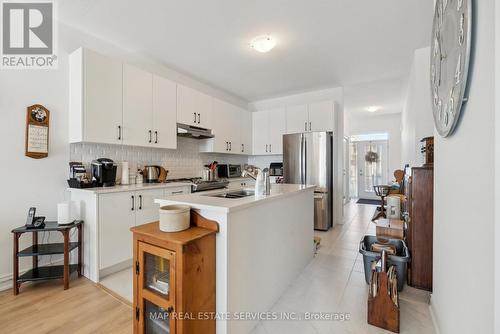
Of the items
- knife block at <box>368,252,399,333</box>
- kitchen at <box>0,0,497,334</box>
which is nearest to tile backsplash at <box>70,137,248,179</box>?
kitchen at <box>0,0,497,334</box>

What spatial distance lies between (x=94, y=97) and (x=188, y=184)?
1.48 metres

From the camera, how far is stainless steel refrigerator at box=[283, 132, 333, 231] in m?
3.88

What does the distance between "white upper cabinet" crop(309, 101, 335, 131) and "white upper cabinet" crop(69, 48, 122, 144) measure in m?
3.20

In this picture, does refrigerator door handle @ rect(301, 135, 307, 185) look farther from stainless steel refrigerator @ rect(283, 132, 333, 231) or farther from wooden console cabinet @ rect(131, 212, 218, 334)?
wooden console cabinet @ rect(131, 212, 218, 334)

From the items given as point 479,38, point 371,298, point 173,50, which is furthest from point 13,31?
point 371,298

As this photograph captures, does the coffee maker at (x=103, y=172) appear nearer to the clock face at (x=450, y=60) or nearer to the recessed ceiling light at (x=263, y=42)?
the recessed ceiling light at (x=263, y=42)

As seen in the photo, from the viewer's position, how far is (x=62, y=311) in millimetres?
1699

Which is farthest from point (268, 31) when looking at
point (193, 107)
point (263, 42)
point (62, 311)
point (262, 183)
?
point (62, 311)

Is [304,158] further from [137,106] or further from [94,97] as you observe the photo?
[94,97]

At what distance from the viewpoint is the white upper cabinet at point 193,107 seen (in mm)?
3346

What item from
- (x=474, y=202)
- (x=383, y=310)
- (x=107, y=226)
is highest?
→ (x=474, y=202)

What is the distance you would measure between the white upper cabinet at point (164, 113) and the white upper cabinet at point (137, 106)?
0.06m

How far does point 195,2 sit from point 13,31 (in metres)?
1.83

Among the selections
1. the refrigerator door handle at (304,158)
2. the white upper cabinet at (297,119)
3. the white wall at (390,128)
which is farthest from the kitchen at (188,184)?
the white wall at (390,128)
